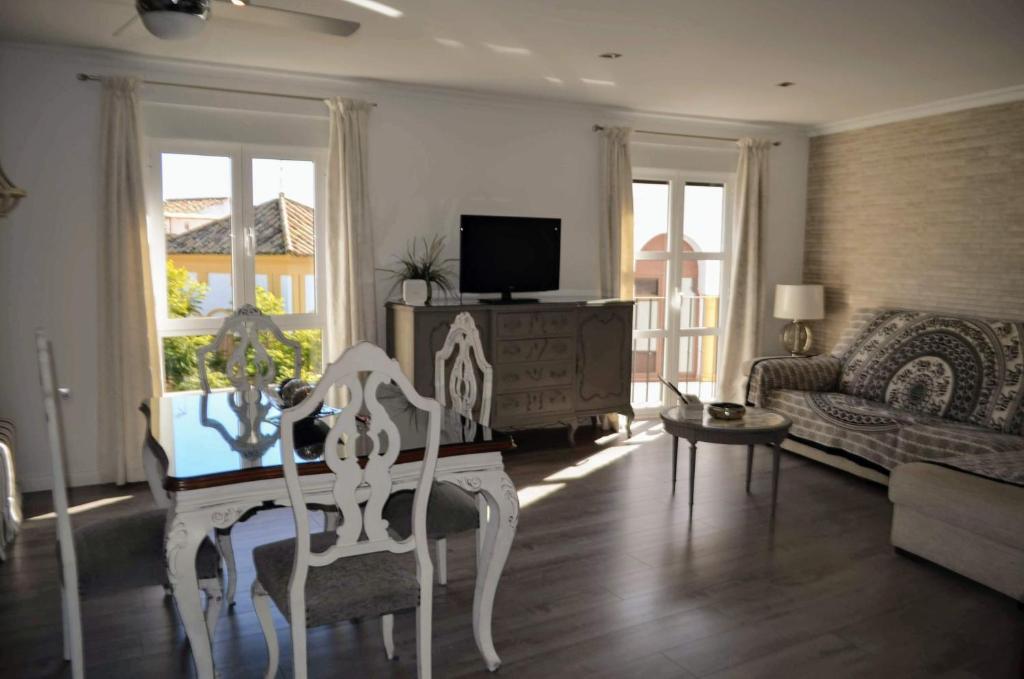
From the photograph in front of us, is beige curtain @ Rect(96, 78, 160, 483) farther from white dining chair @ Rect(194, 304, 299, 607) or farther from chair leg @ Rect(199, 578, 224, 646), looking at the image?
chair leg @ Rect(199, 578, 224, 646)

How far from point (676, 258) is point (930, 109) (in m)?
2.20

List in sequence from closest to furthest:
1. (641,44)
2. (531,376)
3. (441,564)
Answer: (441,564)
(641,44)
(531,376)

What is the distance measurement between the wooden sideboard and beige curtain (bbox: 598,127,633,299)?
42 centimetres

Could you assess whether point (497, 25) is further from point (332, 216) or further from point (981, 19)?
point (981, 19)

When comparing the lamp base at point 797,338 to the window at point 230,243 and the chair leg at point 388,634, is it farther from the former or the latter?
the chair leg at point 388,634

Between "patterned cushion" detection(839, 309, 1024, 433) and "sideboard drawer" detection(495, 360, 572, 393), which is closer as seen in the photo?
"patterned cushion" detection(839, 309, 1024, 433)

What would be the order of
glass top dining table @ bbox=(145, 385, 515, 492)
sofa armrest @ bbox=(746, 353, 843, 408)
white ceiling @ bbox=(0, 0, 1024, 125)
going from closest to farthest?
1. glass top dining table @ bbox=(145, 385, 515, 492)
2. white ceiling @ bbox=(0, 0, 1024, 125)
3. sofa armrest @ bbox=(746, 353, 843, 408)

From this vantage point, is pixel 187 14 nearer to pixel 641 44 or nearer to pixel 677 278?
pixel 641 44

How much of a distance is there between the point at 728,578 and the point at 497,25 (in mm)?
2907

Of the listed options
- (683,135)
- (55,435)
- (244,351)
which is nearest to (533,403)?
(244,351)

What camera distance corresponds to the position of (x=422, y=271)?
527 cm

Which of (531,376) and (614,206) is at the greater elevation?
(614,206)

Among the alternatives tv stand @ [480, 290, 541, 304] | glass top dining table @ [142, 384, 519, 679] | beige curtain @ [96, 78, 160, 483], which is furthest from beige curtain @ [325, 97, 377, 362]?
glass top dining table @ [142, 384, 519, 679]

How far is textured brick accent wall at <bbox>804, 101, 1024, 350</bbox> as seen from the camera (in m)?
5.20
